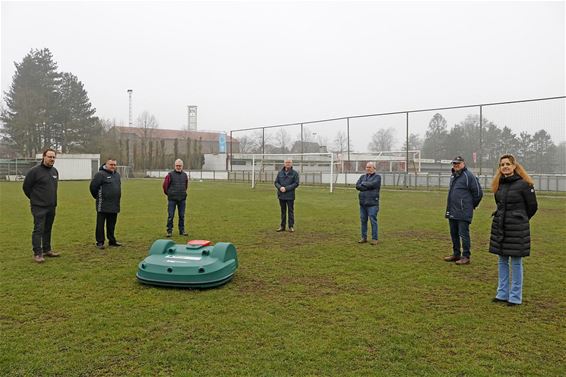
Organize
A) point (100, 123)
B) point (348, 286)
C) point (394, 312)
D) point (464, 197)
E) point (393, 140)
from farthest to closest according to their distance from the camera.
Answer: point (100, 123)
point (393, 140)
point (464, 197)
point (348, 286)
point (394, 312)

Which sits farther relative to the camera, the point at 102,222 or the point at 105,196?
the point at 102,222

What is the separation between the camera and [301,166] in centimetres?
3688

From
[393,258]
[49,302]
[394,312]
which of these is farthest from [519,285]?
[49,302]

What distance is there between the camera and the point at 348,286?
616 cm

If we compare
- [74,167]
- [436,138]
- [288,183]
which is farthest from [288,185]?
[74,167]

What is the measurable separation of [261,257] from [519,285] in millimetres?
4139

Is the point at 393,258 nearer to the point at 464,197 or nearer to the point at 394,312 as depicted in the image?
the point at 464,197

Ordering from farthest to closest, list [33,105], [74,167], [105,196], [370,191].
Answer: [33,105], [74,167], [370,191], [105,196]

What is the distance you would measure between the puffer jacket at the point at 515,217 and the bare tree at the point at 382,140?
28.3 metres

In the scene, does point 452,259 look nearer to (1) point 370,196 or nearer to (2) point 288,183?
(1) point 370,196

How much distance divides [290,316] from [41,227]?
194 inches

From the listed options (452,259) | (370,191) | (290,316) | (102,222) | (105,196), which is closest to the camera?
(290,316)

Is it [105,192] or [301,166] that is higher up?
[301,166]

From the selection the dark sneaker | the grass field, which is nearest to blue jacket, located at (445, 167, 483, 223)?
the dark sneaker
